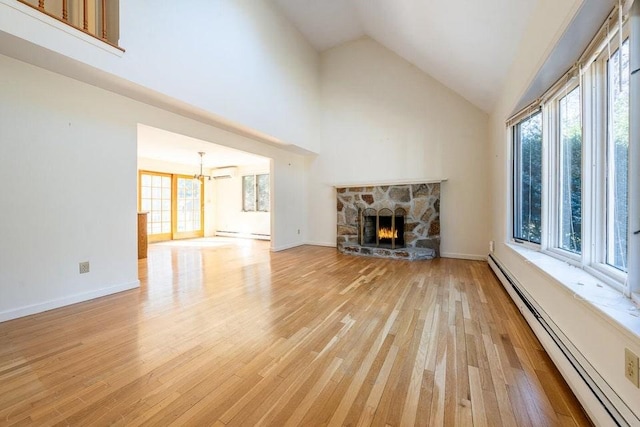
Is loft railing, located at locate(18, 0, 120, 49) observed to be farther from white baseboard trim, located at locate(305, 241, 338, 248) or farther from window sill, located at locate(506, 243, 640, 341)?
white baseboard trim, located at locate(305, 241, 338, 248)

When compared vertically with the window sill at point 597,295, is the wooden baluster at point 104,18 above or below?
above

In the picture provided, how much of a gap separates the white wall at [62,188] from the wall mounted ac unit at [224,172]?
14.9 feet

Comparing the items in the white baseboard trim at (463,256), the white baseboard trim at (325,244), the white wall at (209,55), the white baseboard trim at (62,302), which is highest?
the white wall at (209,55)

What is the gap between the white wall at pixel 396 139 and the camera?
441 cm

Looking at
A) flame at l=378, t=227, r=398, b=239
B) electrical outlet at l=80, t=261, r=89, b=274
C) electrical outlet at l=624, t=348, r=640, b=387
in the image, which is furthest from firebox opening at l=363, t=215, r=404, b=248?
electrical outlet at l=80, t=261, r=89, b=274

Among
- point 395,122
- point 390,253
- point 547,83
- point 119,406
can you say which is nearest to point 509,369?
point 119,406

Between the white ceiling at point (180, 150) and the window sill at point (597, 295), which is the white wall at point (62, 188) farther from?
the window sill at point (597, 295)

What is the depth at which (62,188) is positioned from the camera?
8.06 feet

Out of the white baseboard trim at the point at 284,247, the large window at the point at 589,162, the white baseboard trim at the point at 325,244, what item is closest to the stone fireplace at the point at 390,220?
the white baseboard trim at the point at 325,244

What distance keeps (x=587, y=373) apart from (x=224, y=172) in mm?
8184

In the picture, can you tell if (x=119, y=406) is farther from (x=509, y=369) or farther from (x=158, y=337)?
(x=509, y=369)

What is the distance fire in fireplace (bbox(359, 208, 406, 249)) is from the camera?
4863 mm

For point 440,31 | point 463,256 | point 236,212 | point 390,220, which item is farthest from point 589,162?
point 236,212

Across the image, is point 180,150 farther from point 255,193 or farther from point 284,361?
point 284,361
